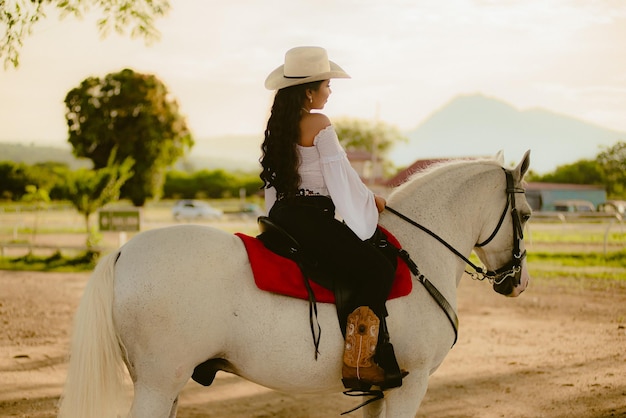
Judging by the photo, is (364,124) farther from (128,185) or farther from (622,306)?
(622,306)

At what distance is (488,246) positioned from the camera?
13.4ft

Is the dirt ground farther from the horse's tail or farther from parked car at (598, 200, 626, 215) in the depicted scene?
parked car at (598, 200, 626, 215)

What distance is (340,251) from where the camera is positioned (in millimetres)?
3316

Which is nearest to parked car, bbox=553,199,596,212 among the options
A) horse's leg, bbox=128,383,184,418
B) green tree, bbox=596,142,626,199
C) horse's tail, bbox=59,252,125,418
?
green tree, bbox=596,142,626,199

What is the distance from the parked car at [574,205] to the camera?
34.6m

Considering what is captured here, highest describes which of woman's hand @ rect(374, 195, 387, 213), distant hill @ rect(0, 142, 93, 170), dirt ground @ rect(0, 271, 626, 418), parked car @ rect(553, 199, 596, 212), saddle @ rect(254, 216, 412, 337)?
distant hill @ rect(0, 142, 93, 170)

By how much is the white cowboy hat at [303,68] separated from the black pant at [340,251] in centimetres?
68

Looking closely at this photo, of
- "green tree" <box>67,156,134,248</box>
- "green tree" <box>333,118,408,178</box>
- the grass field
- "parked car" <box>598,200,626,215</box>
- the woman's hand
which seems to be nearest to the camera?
the woman's hand

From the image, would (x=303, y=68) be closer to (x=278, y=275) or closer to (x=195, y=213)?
(x=278, y=275)

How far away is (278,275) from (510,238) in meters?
1.74

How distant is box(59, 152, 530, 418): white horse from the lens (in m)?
3.06

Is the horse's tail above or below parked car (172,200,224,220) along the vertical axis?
above

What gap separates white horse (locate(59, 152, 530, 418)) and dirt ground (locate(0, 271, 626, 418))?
8.96ft

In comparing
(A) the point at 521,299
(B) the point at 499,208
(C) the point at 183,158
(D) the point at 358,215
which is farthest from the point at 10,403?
(C) the point at 183,158
